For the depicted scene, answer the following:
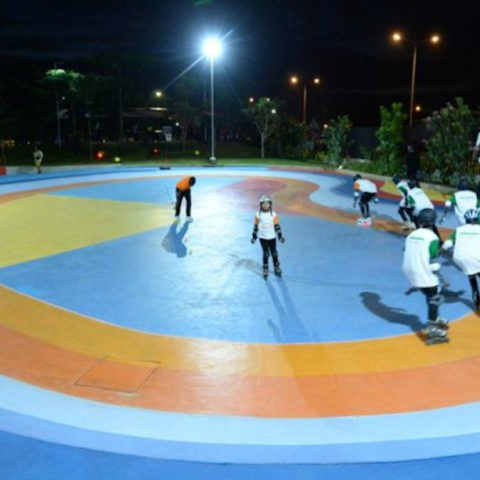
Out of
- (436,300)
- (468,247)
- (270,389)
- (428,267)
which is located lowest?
(270,389)

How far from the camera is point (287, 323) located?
320 inches

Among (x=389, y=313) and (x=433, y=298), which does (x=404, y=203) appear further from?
(x=433, y=298)

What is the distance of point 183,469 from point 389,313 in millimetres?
5001

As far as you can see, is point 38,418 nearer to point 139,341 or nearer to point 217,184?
point 139,341

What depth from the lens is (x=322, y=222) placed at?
54.4 feet

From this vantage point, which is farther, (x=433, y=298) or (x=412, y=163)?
(x=412, y=163)

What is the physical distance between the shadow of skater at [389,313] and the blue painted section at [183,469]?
348cm

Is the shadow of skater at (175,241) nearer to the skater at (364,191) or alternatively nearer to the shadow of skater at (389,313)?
the shadow of skater at (389,313)

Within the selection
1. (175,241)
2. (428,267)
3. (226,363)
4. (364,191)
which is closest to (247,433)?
(226,363)

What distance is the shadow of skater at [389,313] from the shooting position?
318 inches

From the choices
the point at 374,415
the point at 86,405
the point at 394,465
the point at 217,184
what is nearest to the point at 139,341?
the point at 86,405

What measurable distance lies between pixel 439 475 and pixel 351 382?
186cm

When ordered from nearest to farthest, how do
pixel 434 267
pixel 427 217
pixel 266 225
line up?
1. pixel 434 267
2. pixel 427 217
3. pixel 266 225

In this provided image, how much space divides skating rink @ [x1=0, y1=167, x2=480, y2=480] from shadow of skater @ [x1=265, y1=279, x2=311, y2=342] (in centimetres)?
4
